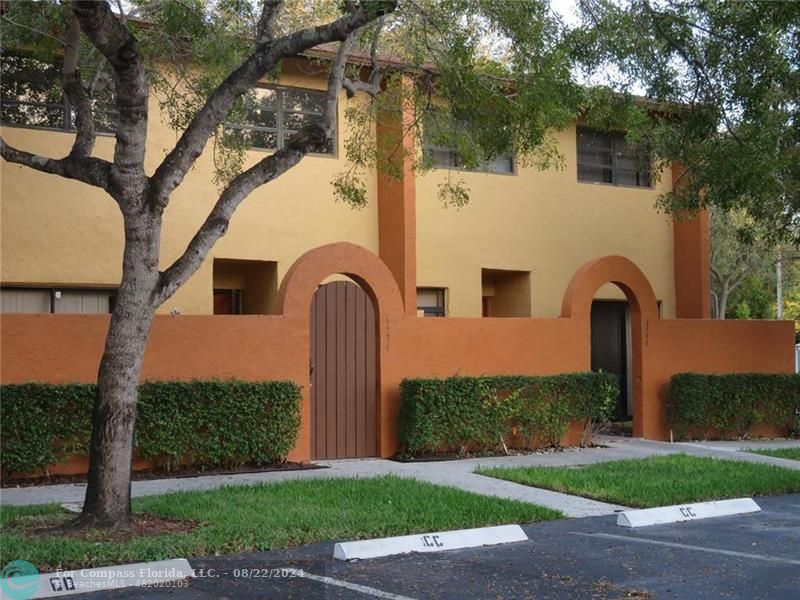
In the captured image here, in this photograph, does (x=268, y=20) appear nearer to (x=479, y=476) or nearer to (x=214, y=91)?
(x=214, y=91)

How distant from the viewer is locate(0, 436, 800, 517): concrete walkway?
1084 cm

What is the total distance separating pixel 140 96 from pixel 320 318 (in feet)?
19.2

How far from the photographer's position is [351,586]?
7.16m

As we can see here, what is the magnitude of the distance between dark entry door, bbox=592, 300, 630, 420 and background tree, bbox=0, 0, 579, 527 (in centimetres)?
725

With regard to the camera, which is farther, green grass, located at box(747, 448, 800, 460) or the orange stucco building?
green grass, located at box(747, 448, 800, 460)

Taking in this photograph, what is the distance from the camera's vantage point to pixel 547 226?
19859 mm

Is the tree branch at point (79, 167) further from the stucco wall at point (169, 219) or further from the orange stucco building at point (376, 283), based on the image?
the stucco wall at point (169, 219)

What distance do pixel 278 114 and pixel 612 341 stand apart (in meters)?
8.97

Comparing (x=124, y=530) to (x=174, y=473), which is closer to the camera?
(x=124, y=530)

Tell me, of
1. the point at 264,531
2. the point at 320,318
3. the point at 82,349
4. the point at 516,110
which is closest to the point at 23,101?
the point at 82,349

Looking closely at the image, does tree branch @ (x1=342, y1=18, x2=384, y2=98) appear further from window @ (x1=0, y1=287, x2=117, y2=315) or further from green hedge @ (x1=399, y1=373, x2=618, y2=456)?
window @ (x1=0, y1=287, x2=117, y2=315)

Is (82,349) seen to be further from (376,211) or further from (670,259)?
(670,259)

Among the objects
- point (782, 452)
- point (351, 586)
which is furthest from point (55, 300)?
point (782, 452)

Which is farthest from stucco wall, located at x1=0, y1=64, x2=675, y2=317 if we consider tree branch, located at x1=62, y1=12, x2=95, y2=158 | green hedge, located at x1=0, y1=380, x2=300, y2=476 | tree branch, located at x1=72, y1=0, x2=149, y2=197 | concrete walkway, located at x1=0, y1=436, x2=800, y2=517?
tree branch, located at x1=72, y1=0, x2=149, y2=197
